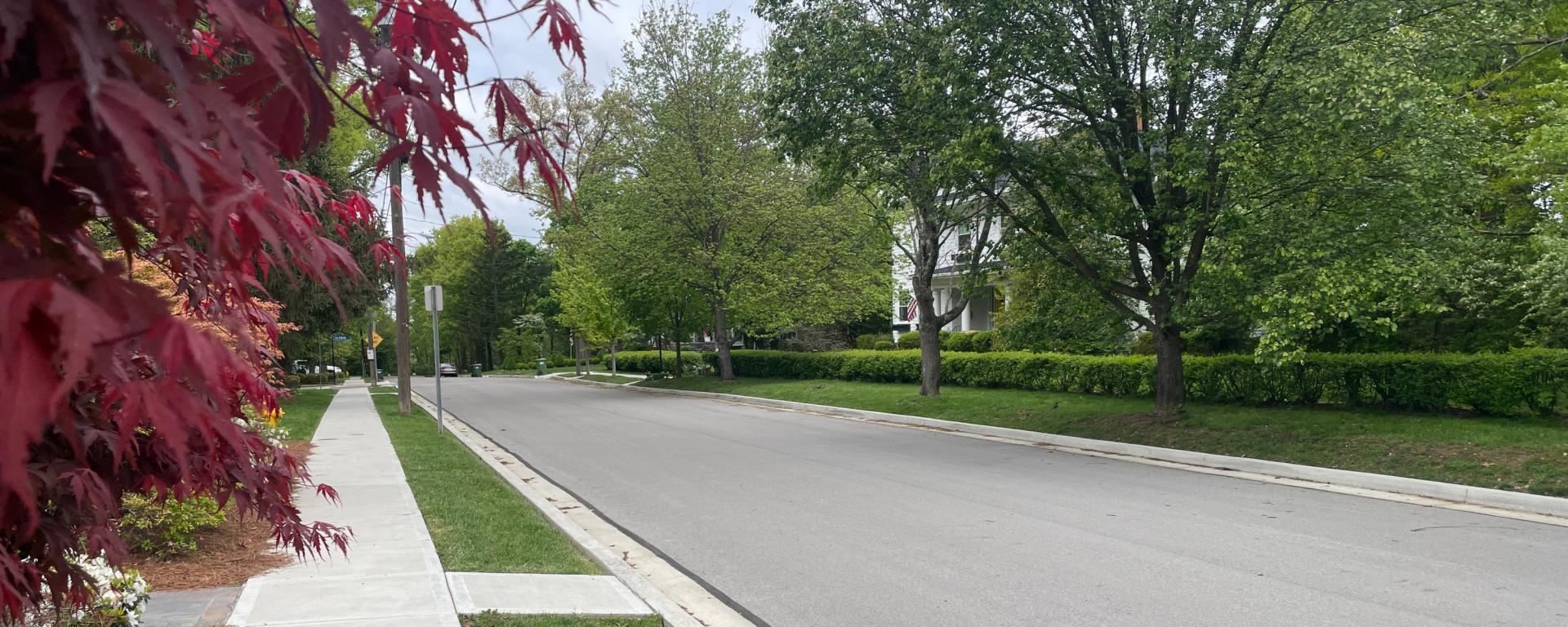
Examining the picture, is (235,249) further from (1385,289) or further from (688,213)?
(688,213)

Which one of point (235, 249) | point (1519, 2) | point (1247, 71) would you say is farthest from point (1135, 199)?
point (235, 249)

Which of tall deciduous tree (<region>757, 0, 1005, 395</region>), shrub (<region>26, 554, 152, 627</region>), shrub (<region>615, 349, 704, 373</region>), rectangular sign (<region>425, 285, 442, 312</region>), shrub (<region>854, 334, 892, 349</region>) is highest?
tall deciduous tree (<region>757, 0, 1005, 395</region>)

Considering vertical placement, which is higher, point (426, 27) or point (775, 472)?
point (426, 27)

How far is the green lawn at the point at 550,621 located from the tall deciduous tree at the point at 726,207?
2432 centimetres

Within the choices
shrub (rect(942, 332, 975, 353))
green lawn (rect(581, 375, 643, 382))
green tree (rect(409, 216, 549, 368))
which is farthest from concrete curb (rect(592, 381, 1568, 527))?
green tree (rect(409, 216, 549, 368))

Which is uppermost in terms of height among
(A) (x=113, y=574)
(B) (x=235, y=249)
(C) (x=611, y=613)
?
(B) (x=235, y=249)

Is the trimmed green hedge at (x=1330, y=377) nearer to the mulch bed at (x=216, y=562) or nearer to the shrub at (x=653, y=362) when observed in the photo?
the mulch bed at (x=216, y=562)

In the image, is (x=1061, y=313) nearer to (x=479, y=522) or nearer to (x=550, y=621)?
(x=479, y=522)

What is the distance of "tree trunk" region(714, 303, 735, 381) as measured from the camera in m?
33.0

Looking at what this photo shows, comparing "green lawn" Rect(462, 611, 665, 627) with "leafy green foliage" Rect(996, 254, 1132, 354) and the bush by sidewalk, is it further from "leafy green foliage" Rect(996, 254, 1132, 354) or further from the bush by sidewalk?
the bush by sidewalk

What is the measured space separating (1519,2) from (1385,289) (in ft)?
14.4

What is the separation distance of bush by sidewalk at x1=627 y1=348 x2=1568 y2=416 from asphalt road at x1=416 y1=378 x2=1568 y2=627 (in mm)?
4520

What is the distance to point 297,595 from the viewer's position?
614cm

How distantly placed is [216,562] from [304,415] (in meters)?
17.0
